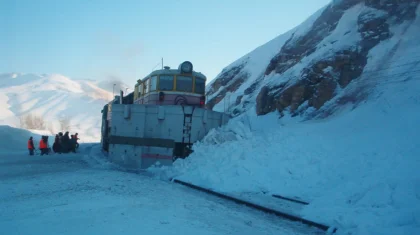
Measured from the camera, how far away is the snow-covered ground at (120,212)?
4.98m

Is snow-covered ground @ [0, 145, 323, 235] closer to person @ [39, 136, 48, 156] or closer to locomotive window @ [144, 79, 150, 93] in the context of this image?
locomotive window @ [144, 79, 150, 93]

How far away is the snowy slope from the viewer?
6.55 meters

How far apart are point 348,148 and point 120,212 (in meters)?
6.92

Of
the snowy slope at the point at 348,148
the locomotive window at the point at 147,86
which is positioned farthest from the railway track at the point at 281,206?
the locomotive window at the point at 147,86

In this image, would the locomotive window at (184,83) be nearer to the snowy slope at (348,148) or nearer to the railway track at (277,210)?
the snowy slope at (348,148)

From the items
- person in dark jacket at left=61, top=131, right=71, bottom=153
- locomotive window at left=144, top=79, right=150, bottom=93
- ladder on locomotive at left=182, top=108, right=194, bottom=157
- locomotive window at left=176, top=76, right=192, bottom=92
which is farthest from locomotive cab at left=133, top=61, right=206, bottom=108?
person in dark jacket at left=61, top=131, right=71, bottom=153

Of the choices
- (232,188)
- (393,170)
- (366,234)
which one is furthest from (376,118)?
(366,234)

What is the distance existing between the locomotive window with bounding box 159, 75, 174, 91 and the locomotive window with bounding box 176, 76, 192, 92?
0.83 ft

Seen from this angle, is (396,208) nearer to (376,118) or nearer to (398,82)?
(376,118)

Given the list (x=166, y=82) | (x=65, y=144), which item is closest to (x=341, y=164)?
(x=166, y=82)

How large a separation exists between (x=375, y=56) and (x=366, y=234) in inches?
555

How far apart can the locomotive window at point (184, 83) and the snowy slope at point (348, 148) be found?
8.42 ft

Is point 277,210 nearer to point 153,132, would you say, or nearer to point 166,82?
point 153,132

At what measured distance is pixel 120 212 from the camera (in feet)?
19.1
